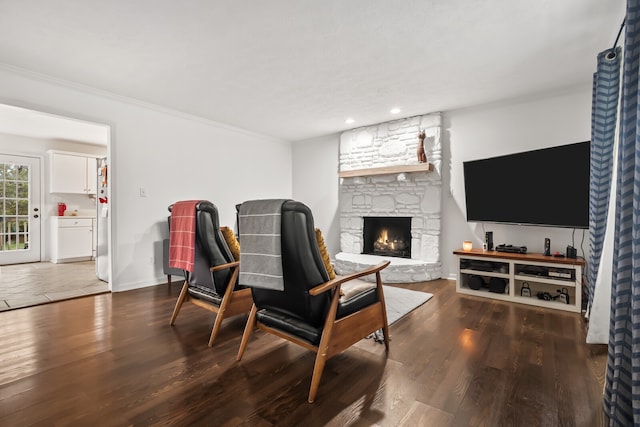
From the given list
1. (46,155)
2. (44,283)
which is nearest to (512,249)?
(44,283)

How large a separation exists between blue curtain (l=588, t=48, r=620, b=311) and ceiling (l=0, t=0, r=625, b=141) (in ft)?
1.14

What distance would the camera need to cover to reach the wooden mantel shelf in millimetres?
4484

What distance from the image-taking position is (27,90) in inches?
126

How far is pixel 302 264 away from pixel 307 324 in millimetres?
407

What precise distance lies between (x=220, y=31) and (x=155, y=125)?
2358mm

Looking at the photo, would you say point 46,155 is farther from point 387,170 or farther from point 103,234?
point 387,170

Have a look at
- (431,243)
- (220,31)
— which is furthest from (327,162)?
(220,31)

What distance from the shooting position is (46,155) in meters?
6.12

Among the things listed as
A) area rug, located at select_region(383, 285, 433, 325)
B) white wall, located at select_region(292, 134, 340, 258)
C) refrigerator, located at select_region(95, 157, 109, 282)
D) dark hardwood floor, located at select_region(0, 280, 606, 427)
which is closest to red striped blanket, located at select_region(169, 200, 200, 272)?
dark hardwood floor, located at select_region(0, 280, 606, 427)

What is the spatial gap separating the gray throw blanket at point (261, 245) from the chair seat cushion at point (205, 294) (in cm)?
73

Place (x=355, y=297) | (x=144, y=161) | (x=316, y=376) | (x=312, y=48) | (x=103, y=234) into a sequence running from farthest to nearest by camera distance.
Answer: (x=103, y=234)
(x=144, y=161)
(x=312, y=48)
(x=355, y=297)
(x=316, y=376)

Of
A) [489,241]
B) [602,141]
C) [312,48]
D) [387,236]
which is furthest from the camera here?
[387,236]

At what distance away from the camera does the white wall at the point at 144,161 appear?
343 centimetres

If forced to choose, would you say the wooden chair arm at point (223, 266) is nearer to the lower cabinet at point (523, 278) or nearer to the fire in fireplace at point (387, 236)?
the lower cabinet at point (523, 278)
